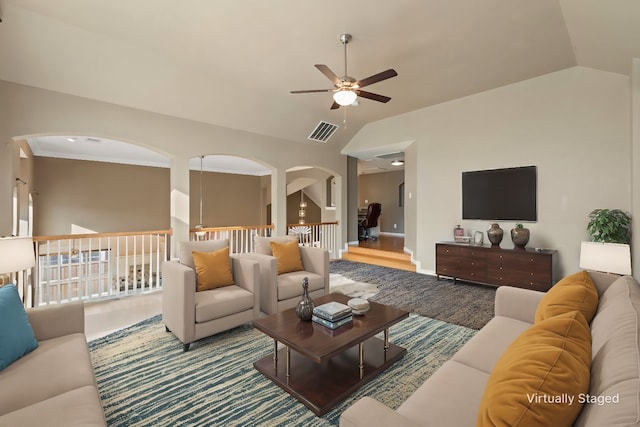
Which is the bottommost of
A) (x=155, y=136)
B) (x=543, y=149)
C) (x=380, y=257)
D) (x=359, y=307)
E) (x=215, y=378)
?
(x=215, y=378)

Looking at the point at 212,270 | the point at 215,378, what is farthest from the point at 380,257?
the point at 215,378

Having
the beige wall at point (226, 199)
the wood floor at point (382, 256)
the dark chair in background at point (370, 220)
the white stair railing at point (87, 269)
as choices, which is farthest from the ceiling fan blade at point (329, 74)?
the beige wall at point (226, 199)

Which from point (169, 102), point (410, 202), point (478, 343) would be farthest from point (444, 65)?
point (169, 102)

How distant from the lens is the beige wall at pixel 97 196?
283 inches

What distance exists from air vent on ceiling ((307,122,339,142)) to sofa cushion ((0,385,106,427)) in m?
5.70

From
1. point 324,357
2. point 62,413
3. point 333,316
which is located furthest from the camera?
point 333,316

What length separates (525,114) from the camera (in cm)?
461

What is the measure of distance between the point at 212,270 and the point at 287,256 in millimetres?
1037

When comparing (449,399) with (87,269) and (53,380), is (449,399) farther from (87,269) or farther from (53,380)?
(87,269)

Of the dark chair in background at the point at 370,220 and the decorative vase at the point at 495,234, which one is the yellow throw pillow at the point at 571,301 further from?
the dark chair in background at the point at 370,220

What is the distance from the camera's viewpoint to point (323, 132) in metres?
6.54

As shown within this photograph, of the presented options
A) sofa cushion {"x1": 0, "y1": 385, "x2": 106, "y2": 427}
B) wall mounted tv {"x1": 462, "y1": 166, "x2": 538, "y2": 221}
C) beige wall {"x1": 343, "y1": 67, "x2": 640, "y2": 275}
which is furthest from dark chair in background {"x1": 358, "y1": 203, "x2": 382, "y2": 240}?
sofa cushion {"x1": 0, "y1": 385, "x2": 106, "y2": 427}

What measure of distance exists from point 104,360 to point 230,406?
1.44 m

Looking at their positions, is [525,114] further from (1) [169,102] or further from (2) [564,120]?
(1) [169,102]
